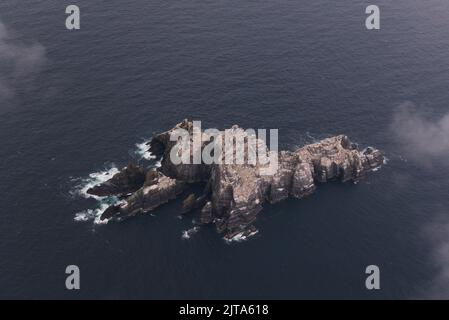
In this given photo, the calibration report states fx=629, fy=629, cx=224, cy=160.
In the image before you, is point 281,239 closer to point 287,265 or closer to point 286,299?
point 287,265

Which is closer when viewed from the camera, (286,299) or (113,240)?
(286,299)

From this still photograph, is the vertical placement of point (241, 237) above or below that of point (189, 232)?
below

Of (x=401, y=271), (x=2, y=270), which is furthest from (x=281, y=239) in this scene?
(x=2, y=270)

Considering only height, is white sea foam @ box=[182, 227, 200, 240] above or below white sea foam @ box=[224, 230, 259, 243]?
above

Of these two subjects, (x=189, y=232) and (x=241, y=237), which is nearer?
(x=189, y=232)

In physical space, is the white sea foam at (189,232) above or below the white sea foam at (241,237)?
above

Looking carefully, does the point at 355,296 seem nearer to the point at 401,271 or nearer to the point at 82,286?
the point at 401,271
